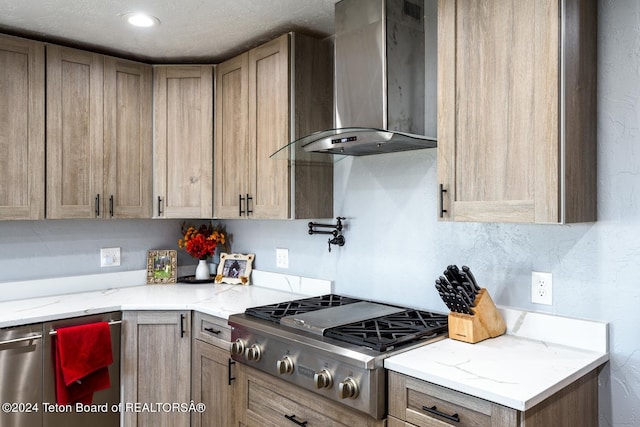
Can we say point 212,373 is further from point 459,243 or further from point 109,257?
point 459,243

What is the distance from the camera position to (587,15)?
1.52 m

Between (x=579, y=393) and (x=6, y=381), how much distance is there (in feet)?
7.79

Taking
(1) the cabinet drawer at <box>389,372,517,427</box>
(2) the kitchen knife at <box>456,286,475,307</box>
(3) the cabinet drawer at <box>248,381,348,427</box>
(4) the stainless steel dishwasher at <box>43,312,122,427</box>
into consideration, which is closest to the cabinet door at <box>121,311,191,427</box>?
(4) the stainless steel dishwasher at <box>43,312,122,427</box>

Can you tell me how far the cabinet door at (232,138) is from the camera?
263 cm

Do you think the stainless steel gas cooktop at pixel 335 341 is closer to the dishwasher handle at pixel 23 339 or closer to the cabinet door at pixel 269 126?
the cabinet door at pixel 269 126

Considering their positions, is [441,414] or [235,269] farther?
[235,269]

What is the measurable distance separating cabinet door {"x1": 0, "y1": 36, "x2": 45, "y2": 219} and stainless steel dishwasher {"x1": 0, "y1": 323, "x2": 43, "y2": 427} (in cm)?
64

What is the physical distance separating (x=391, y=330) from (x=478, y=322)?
1.07 feet

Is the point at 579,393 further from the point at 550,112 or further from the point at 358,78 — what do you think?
the point at 358,78

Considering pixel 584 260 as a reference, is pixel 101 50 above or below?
above

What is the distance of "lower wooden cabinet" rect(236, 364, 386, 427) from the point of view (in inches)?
63.7

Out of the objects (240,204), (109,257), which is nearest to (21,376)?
(109,257)

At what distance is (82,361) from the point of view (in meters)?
2.25

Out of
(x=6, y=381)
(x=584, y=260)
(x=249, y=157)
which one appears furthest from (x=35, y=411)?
(x=584, y=260)
